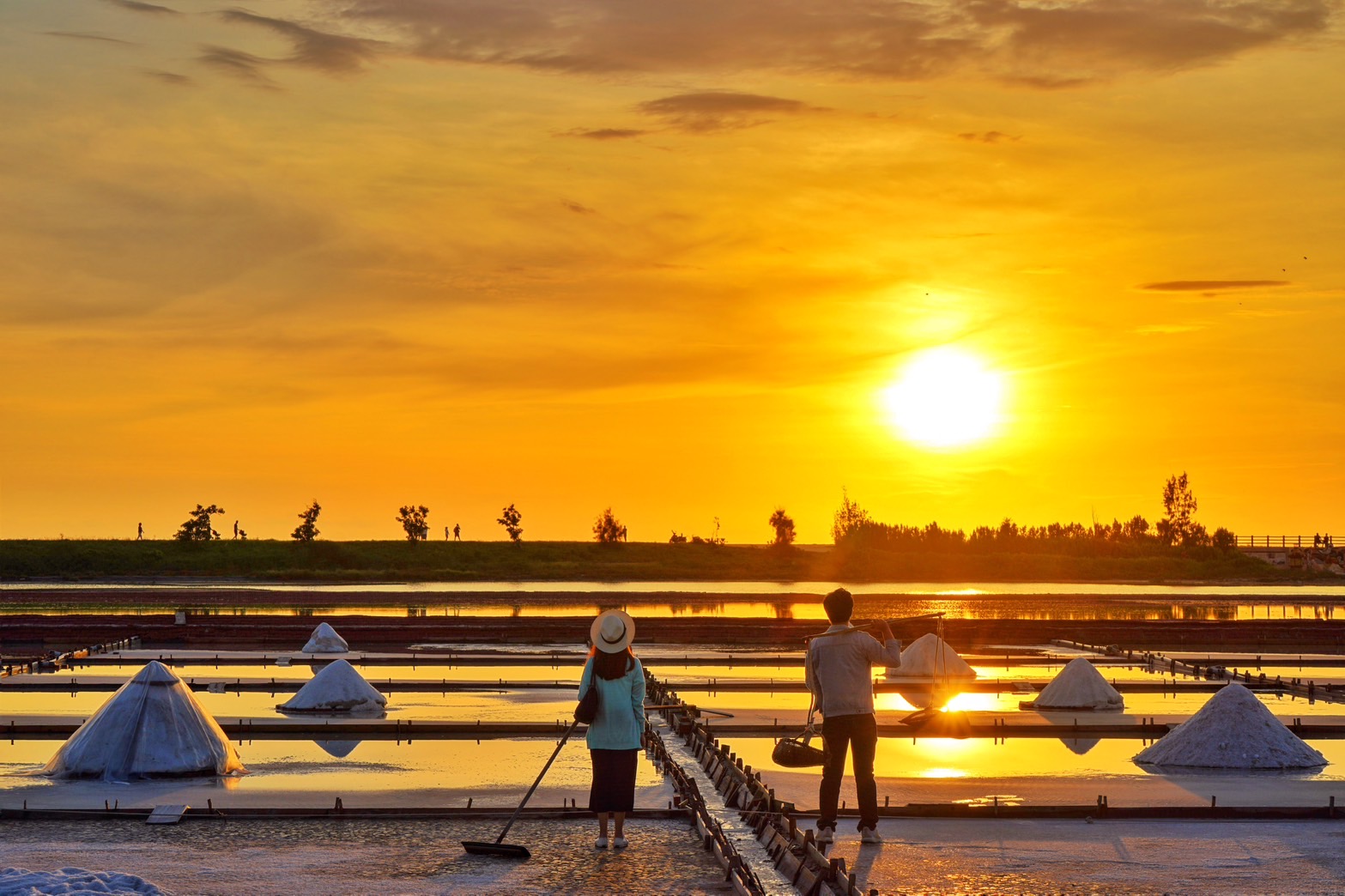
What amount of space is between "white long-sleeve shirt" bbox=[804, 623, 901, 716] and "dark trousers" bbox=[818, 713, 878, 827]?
7 cm

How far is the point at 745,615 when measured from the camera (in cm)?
4356

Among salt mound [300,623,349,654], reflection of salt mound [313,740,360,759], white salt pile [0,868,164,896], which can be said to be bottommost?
white salt pile [0,868,164,896]

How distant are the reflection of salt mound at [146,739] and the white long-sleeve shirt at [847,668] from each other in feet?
19.4

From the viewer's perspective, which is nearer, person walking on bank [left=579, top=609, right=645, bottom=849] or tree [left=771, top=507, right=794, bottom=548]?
person walking on bank [left=579, top=609, right=645, bottom=849]

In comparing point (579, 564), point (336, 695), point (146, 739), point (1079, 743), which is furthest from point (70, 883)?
point (579, 564)

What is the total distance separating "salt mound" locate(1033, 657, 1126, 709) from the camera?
2048cm

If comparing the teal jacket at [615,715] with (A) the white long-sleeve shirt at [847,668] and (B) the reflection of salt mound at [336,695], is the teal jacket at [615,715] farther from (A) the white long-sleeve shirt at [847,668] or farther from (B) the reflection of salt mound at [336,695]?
(B) the reflection of salt mound at [336,695]

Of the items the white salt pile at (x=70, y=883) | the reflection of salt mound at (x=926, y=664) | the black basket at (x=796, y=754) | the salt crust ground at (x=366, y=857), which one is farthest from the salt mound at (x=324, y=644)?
the white salt pile at (x=70, y=883)

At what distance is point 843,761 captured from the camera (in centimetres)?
1047

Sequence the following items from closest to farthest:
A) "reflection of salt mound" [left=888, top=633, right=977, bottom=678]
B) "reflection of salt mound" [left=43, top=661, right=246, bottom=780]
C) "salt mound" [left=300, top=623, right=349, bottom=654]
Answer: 1. "reflection of salt mound" [left=43, top=661, right=246, bottom=780]
2. "reflection of salt mound" [left=888, top=633, right=977, bottom=678]
3. "salt mound" [left=300, top=623, right=349, bottom=654]

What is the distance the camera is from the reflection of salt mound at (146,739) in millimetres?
13555

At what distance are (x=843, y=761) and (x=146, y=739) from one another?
244 inches

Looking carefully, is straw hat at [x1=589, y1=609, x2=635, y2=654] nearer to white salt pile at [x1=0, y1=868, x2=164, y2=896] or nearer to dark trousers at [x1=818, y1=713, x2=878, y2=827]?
dark trousers at [x1=818, y1=713, x2=878, y2=827]

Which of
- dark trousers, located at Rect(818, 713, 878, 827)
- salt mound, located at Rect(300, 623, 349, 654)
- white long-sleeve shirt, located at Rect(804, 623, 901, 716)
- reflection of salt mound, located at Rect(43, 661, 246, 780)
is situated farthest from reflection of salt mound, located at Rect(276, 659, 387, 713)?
white long-sleeve shirt, located at Rect(804, 623, 901, 716)
